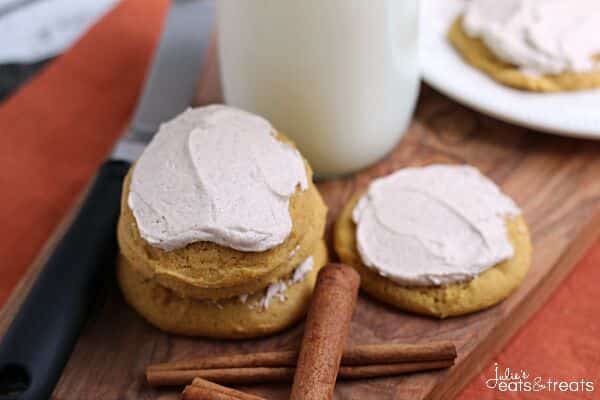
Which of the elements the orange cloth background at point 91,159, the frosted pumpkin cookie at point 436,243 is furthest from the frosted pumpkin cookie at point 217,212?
the orange cloth background at point 91,159

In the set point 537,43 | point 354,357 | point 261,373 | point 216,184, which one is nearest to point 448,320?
point 354,357

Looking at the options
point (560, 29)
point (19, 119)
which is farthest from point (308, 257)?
point (19, 119)

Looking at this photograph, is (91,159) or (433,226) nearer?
(433,226)

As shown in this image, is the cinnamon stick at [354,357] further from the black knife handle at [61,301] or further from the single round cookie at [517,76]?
the single round cookie at [517,76]

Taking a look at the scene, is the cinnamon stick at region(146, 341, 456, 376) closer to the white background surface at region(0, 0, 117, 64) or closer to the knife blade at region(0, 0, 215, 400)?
the knife blade at region(0, 0, 215, 400)

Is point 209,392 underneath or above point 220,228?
underneath

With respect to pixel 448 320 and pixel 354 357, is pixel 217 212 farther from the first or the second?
pixel 448 320
